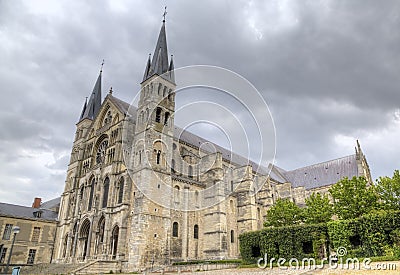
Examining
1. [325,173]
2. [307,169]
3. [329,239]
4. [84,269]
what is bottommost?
[84,269]

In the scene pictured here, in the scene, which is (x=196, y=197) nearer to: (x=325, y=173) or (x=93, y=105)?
(x=93, y=105)

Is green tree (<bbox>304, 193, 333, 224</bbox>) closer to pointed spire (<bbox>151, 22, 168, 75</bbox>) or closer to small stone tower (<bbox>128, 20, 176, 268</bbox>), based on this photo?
small stone tower (<bbox>128, 20, 176, 268</bbox>)

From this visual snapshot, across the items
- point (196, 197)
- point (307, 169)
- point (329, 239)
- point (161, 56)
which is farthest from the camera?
point (307, 169)

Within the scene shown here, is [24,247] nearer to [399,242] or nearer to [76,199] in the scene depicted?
[76,199]

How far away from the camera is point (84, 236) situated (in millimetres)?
32688

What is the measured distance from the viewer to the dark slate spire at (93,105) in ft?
143

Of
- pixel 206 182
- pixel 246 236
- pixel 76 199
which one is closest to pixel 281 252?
pixel 246 236

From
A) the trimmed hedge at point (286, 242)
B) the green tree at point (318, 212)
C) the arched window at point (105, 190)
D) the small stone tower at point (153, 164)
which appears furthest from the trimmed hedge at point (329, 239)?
the arched window at point (105, 190)

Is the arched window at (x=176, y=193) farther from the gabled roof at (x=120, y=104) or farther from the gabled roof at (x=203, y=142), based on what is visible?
the gabled roof at (x=120, y=104)

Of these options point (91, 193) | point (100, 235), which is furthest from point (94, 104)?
point (100, 235)

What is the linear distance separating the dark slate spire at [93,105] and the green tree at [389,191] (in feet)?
117

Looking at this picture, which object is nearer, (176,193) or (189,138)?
(176,193)

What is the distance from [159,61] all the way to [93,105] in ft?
47.0

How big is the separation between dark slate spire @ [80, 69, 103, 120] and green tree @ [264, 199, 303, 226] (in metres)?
28.0
